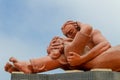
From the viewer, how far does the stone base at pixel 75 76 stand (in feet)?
16.0

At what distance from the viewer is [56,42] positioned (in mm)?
5559

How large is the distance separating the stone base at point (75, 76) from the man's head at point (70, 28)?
2.38ft

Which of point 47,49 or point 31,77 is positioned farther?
point 47,49

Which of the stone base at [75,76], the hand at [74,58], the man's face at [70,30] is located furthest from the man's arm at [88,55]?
the man's face at [70,30]

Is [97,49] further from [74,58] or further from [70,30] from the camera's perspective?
[70,30]

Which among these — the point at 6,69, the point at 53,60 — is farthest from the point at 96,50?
the point at 6,69

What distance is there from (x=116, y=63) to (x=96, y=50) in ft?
1.11

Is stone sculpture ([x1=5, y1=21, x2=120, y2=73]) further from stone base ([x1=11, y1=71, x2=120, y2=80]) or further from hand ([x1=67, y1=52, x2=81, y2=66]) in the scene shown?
stone base ([x1=11, y1=71, x2=120, y2=80])

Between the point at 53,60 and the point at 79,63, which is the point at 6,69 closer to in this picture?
the point at 53,60

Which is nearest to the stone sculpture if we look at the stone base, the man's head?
the man's head

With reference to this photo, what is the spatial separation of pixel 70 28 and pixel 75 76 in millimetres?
850

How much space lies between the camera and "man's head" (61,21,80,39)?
5520 millimetres

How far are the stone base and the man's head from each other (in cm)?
72

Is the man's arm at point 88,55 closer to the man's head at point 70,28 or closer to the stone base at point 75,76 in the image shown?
the stone base at point 75,76
